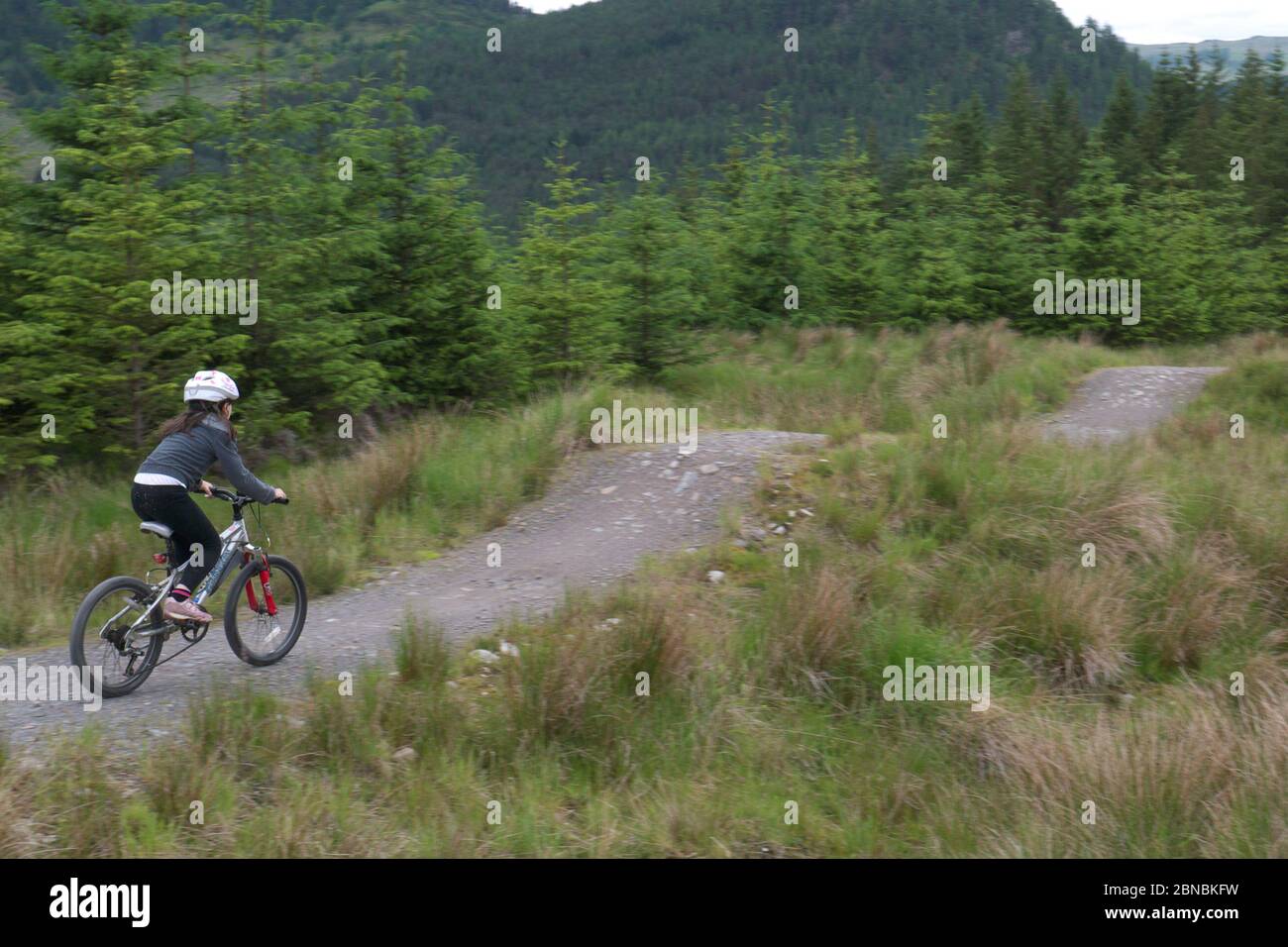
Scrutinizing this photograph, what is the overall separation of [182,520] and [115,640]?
0.74 m

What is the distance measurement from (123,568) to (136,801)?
12.6ft

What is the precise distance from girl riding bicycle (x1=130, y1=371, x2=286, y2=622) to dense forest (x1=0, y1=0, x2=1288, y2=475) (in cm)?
366

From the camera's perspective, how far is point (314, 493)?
898 cm

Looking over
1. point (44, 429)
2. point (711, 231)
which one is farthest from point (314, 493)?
point (711, 231)

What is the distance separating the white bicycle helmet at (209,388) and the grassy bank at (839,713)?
1734mm

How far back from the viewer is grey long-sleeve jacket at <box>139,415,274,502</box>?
5.85 m

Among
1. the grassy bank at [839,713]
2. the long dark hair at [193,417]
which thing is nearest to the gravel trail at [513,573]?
the grassy bank at [839,713]

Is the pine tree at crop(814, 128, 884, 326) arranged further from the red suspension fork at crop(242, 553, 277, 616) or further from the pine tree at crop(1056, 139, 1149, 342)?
the red suspension fork at crop(242, 553, 277, 616)

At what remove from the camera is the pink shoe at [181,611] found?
19.0 feet

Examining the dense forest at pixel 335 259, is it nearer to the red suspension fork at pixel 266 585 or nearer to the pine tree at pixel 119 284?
the pine tree at pixel 119 284

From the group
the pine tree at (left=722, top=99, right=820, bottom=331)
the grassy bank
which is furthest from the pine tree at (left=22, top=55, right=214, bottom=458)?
the pine tree at (left=722, top=99, right=820, bottom=331)

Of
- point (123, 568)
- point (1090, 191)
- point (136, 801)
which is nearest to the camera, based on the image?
point (136, 801)

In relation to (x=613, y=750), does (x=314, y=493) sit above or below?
above
